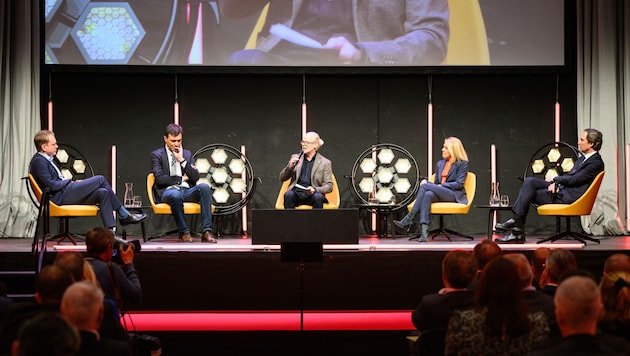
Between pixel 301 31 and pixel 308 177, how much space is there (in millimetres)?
1748

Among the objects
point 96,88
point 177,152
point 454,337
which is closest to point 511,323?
point 454,337

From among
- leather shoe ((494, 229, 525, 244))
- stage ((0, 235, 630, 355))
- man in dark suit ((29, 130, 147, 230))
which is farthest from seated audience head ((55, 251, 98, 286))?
leather shoe ((494, 229, 525, 244))

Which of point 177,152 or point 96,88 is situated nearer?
point 177,152

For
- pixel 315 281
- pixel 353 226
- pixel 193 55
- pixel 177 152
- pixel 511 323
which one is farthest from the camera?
pixel 193 55

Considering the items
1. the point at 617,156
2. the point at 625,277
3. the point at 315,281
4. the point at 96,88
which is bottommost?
the point at 315,281

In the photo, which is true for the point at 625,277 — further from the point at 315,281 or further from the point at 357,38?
the point at 357,38

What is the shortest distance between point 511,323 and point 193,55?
645cm

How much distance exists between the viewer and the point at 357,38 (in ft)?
28.4

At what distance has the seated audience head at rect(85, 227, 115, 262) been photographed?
3.91 metres

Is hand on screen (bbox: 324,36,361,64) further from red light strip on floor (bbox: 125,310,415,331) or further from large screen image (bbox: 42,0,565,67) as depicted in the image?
red light strip on floor (bbox: 125,310,415,331)

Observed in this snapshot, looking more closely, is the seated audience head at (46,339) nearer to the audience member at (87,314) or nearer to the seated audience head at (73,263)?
the audience member at (87,314)

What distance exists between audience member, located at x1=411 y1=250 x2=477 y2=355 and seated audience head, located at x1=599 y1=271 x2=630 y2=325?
59 cm

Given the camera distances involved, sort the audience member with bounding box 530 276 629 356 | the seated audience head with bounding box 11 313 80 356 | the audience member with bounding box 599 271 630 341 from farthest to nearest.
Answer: the audience member with bounding box 599 271 630 341 → the audience member with bounding box 530 276 629 356 → the seated audience head with bounding box 11 313 80 356

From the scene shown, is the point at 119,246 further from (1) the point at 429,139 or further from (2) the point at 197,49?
(1) the point at 429,139
